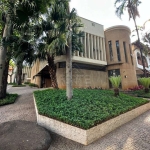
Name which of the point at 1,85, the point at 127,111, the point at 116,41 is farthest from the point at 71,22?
the point at 116,41

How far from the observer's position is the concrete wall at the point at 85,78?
12.8 metres

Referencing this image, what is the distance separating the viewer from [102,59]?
1477 centimetres

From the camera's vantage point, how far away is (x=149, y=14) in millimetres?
12695

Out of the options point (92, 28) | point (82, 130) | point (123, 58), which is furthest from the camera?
point (123, 58)

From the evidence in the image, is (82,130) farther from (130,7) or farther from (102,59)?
(130,7)

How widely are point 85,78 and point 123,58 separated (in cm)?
572

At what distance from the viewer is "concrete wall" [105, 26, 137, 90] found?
47.2ft

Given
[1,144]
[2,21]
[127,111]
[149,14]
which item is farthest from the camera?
[149,14]

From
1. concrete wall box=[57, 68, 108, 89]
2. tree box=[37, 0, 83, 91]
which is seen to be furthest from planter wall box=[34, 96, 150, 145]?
concrete wall box=[57, 68, 108, 89]

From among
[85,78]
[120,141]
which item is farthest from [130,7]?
[120,141]

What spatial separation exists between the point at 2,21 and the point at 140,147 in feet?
39.2

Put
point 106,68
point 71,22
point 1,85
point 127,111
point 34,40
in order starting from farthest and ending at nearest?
1. point 106,68
2. point 1,85
3. point 34,40
4. point 71,22
5. point 127,111

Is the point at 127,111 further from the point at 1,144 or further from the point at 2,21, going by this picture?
the point at 2,21

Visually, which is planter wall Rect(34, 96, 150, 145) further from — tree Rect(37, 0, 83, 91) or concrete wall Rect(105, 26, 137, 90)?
concrete wall Rect(105, 26, 137, 90)
